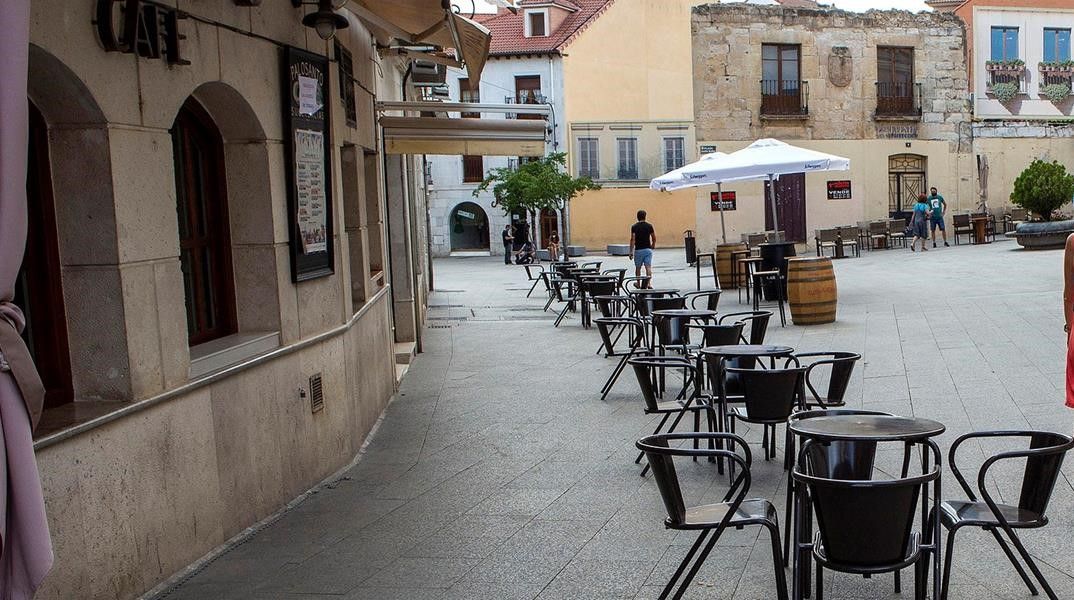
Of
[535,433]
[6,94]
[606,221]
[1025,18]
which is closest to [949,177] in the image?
[1025,18]

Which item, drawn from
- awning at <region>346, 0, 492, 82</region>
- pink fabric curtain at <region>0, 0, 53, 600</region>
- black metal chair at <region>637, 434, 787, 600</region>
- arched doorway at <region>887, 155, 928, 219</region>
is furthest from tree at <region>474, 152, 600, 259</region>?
pink fabric curtain at <region>0, 0, 53, 600</region>

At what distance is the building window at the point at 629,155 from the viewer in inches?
1522

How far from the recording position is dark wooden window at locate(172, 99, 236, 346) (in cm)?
595

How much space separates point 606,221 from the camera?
38.5 metres

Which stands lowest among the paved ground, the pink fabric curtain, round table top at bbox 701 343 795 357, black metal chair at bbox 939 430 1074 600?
the paved ground

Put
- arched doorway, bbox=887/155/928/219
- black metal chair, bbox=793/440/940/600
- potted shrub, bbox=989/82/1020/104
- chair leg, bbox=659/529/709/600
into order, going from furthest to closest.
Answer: potted shrub, bbox=989/82/1020/104 < arched doorway, bbox=887/155/928/219 < chair leg, bbox=659/529/709/600 < black metal chair, bbox=793/440/940/600

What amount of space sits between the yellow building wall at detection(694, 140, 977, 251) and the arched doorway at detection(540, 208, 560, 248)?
828cm

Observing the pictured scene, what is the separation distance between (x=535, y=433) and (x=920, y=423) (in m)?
3.90

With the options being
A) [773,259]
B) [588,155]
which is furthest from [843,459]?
[588,155]

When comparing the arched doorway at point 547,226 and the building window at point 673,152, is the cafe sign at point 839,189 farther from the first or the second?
the arched doorway at point 547,226

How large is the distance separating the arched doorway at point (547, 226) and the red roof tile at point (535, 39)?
6134 mm

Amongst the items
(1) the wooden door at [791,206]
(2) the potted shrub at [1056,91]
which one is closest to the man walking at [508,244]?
(1) the wooden door at [791,206]

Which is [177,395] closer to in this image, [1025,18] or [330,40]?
[330,40]

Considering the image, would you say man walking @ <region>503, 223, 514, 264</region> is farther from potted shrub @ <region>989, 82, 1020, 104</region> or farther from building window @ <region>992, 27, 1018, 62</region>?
building window @ <region>992, 27, 1018, 62</region>
